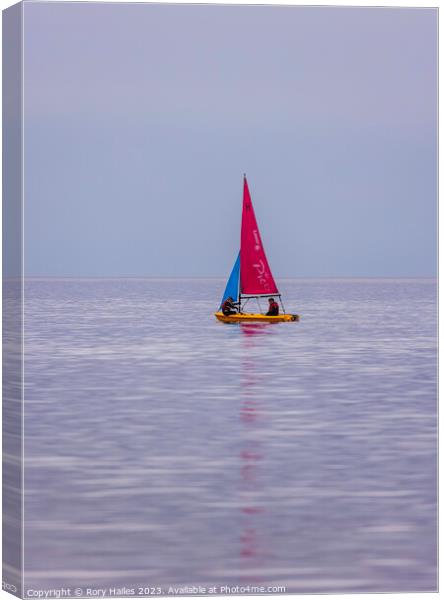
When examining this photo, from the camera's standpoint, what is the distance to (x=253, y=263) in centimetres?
4538

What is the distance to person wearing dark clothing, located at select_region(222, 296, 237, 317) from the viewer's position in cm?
4547

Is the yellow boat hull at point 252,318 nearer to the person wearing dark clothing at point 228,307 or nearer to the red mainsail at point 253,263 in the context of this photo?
the person wearing dark clothing at point 228,307

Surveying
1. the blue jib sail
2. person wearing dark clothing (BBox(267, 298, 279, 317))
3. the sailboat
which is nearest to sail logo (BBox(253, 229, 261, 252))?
the sailboat

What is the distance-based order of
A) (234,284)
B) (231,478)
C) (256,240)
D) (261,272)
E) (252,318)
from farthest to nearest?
(234,284) < (261,272) < (252,318) < (256,240) < (231,478)

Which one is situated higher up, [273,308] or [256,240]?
[256,240]

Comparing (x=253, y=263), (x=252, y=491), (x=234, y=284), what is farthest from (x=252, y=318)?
(x=252, y=491)

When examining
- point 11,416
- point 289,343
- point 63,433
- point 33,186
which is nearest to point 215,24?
point 33,186

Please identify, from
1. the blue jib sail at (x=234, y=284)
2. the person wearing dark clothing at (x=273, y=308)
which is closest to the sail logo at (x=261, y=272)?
the blue jib sail at (x=234, y=284)

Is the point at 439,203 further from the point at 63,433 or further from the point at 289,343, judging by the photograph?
the point at 289,343

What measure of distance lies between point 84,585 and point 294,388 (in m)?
14.1

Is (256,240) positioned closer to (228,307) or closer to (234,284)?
(234,284)

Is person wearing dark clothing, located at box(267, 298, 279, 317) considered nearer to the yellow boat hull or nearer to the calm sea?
the yellow boat hull

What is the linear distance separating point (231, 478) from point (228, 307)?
2918 cm

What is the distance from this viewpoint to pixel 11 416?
1464 centimetres
